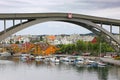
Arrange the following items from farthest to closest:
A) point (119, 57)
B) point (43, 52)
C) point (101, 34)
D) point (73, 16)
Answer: point (43, 52)
point (119, 57)
point (101, 34)
point (73, 16)

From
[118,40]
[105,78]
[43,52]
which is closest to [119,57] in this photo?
[118,40]

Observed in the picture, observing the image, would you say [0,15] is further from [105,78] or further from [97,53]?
[97,53]

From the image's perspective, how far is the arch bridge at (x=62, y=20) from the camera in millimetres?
42250

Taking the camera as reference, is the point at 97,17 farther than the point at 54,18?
Yes

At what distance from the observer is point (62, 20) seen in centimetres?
4966

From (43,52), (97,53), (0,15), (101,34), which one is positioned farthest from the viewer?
(43,52)

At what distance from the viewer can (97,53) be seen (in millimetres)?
89625

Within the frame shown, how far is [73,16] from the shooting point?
49781 millimetres

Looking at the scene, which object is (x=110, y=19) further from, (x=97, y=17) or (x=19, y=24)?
(x=19, y=24)

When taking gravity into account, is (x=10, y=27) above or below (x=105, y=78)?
above

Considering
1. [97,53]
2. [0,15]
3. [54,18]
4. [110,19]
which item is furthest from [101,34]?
[97,53]

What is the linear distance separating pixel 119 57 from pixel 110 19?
1064cm

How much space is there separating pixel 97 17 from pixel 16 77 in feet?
40.4

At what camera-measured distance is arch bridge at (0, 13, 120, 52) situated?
42250 mm
